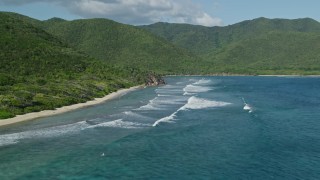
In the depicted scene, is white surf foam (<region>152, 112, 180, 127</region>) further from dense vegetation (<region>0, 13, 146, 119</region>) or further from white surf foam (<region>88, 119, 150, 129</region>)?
dense vegetation (<region>0, 13, 146, 119</region>)

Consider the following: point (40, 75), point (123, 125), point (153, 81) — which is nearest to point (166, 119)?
point (123, 125)

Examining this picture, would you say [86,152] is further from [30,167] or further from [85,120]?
[85,120]

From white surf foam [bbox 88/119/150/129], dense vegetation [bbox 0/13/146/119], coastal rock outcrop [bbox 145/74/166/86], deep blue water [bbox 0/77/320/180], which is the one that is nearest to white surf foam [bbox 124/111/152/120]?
deep blue water [bbox 0/77/320/180]

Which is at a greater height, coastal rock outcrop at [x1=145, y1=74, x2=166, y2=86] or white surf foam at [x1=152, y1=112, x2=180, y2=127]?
coastal rock outcrop at [x1=145, y1=74, x2=166, y2=86]

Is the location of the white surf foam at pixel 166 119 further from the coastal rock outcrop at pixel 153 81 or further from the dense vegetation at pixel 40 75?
the coastal rock outcrop at pixel 153 81

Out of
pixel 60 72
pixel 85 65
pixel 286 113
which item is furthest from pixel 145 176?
pixel 85 65

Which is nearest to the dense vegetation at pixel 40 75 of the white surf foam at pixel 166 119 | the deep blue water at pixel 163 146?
the deep blue water at pixel 163 146

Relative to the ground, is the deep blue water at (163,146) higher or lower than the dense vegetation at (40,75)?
lower
